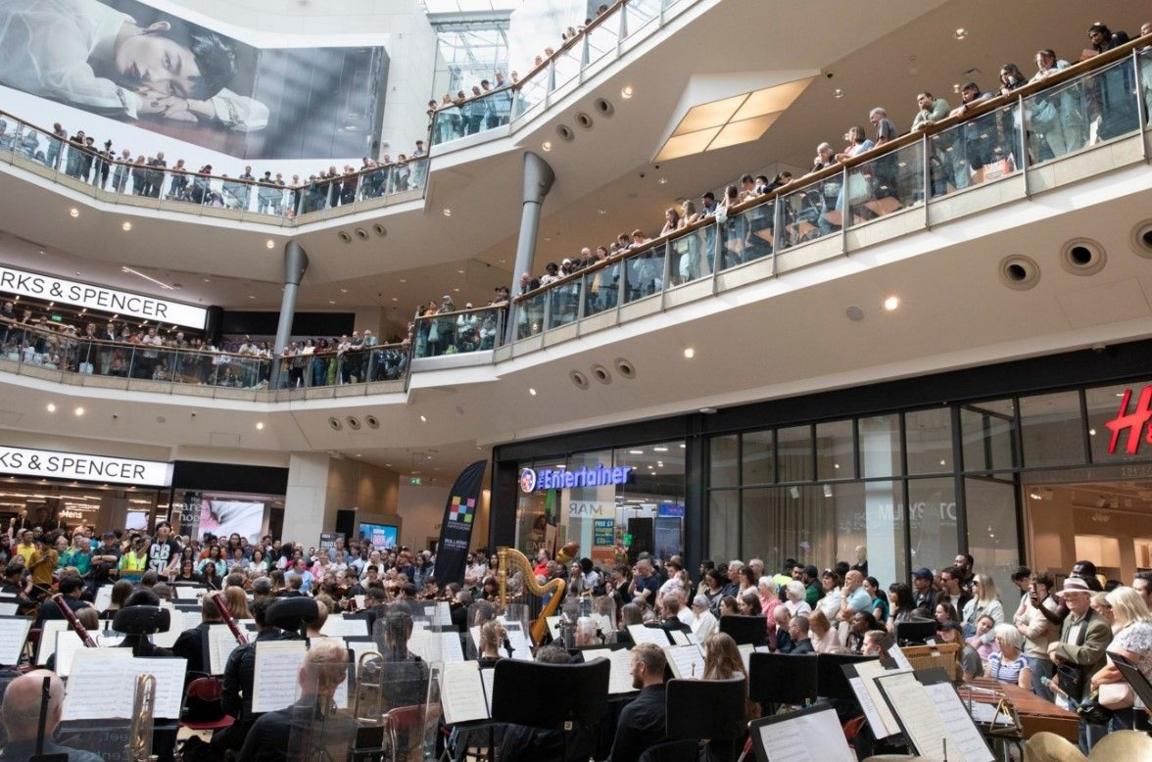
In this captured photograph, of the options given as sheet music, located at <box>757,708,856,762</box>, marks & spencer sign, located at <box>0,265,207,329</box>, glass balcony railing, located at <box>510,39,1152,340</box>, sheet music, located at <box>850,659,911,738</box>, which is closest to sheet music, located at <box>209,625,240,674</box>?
sheet music, located at <box>850,659,911,738</box>

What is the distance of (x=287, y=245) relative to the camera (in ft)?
78.7

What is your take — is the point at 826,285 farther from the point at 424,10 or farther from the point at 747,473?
the point at 424,10

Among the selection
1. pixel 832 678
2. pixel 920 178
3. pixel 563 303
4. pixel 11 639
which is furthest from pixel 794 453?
pixel 11 639

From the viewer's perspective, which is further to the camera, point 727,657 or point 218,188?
point 218,188

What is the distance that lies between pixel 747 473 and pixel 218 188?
1720cm

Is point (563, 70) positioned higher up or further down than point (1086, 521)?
higher up

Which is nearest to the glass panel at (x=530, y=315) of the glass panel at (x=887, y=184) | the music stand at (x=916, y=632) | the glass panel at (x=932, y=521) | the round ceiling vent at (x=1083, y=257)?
the glass panel at (x=887, y=184)

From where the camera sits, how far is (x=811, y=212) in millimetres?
10625

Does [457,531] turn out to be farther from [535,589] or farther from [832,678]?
[832,678]

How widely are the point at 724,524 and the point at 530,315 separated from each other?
519 centimetres

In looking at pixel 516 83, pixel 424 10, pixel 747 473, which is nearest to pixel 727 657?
pixel 747 473

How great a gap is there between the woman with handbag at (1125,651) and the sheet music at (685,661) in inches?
96.4

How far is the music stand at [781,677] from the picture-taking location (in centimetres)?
516

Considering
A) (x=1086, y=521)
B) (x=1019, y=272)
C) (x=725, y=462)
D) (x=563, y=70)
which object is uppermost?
(x=563, y=70)
